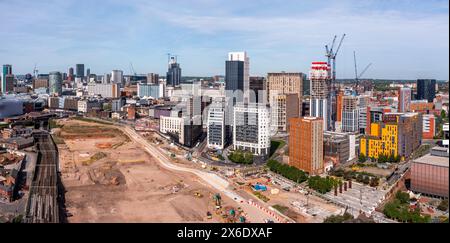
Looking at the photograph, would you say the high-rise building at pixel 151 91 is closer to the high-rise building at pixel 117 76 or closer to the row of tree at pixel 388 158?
the high-rise building at pixel 117 76

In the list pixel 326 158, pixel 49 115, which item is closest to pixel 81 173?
pixel 326 158

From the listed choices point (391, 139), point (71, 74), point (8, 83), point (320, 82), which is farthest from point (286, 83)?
point (71, 74)

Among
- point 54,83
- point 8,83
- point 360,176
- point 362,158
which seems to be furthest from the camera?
point 54,83

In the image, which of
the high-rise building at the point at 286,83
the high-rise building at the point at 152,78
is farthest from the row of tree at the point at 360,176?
the high-rise building at the point at 152,78

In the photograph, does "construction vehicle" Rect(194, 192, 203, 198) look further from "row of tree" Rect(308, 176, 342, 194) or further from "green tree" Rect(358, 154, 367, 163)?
"green tree" Rect(358, 154, 367, 163)

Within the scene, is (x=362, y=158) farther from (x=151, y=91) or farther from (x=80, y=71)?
(x=80, y=71)

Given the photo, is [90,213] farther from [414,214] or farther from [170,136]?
[170,136]
